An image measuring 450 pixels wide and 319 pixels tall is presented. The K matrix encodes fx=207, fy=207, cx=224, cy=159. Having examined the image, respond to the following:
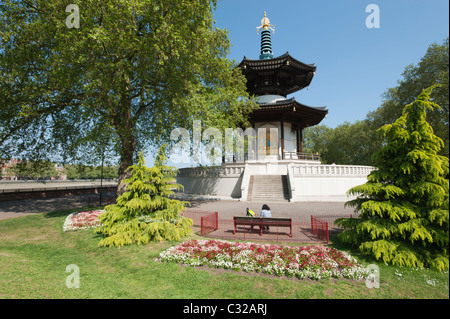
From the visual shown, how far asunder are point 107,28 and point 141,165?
881 centimetres

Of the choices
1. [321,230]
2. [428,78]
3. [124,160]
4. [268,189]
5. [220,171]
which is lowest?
[321,230]

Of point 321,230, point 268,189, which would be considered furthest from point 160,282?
point 268,189

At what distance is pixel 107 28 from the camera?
38.4ft

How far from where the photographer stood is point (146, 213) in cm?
873

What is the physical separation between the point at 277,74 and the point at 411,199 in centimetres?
2553

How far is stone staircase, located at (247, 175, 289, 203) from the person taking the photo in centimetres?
1936

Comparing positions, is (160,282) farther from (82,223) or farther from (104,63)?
(104,63)


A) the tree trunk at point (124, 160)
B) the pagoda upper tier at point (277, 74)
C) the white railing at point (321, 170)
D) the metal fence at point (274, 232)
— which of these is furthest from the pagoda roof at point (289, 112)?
the metal fence at point (274, 232)

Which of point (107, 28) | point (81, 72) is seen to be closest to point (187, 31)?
point (107, 28)

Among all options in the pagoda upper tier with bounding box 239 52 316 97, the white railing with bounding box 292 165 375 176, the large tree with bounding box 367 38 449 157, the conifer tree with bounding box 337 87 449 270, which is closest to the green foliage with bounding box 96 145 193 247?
the conifer tree with bounding box 337 87 449 270

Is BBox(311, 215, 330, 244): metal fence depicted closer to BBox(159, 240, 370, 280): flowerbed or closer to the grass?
→ the grass
